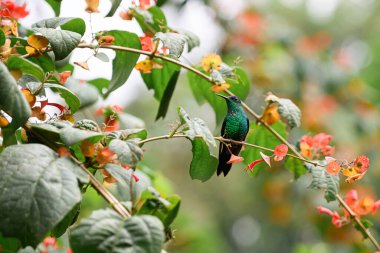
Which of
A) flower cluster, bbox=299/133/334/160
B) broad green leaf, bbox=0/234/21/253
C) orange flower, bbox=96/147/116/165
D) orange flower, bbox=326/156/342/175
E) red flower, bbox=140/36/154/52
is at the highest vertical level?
red flower, bbox=140/36/154/52

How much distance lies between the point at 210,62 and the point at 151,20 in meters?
0.12

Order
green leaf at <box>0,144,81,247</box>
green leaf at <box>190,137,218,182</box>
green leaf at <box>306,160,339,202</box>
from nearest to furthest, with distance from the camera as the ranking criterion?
green leaf at <box>0,144,81,247</box>
green leaf at <box>190,137,218,182</box>
green leaf at <box>306,160,339,202</box>

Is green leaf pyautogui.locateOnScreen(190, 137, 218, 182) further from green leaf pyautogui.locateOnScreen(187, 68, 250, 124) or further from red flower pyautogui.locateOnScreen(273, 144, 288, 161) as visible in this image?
green leaf pyautogui.locateOnScreen(187, 68, 250, 124)

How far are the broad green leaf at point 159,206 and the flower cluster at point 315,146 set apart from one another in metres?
0.37

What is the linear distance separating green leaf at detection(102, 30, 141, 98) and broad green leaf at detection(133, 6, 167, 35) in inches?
2.0

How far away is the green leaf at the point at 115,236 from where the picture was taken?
50 centimetres

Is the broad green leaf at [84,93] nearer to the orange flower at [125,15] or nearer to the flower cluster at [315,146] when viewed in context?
the orange flower at [125,15]

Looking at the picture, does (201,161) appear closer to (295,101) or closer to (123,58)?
(123,58)

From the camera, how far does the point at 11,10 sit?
798 mm

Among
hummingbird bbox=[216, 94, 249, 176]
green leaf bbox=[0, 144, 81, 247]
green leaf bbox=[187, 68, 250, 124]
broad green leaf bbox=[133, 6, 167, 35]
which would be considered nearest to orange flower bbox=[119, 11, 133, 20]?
broad green leaf bbox=[133, 6, 167, 35]

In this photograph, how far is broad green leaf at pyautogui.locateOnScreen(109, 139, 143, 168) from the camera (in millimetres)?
567

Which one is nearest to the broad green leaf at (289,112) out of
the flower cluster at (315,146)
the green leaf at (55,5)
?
the flower cluster at (315,146)

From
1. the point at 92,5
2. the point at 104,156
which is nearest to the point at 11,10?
the point at 92,5

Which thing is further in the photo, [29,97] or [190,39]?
[190,39]
